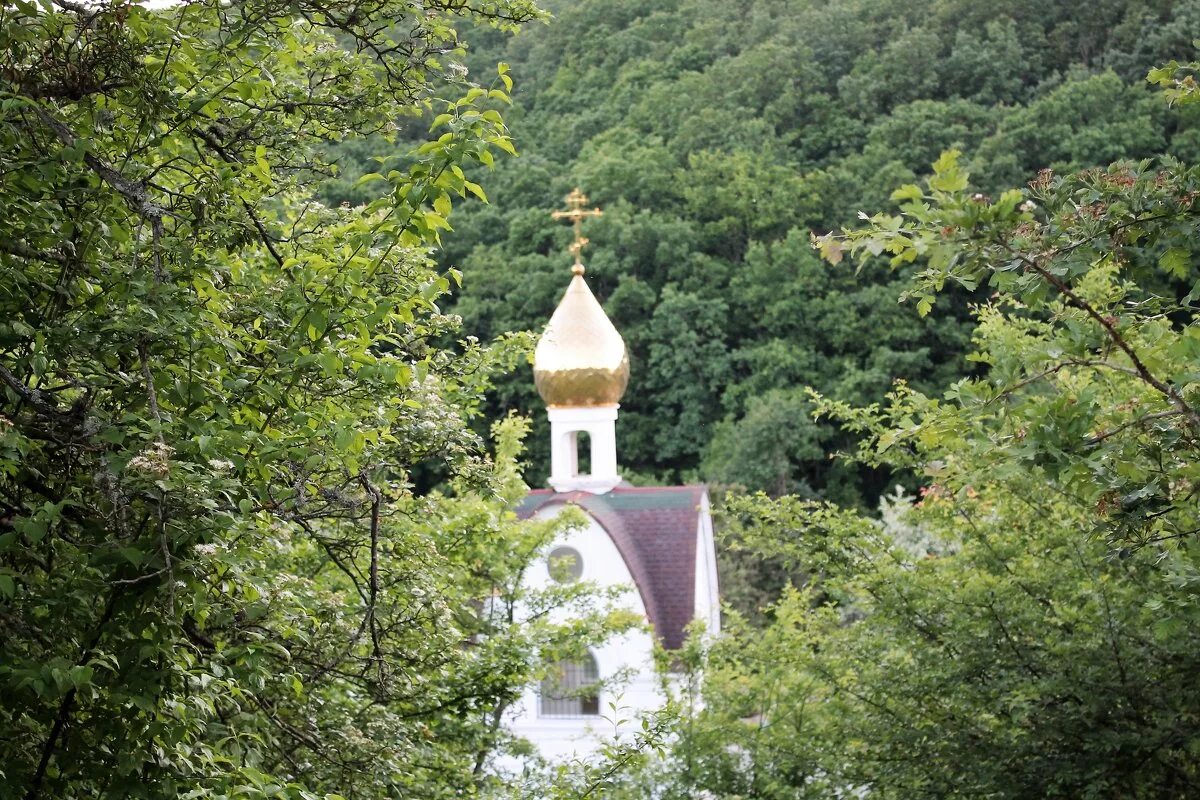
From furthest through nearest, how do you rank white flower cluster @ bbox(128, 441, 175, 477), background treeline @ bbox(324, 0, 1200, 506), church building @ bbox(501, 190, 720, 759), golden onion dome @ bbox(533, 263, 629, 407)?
background treeline @ bbox(324, 0, 1200, 506) → golden onion dome @ bbox(533, 263, 629, 407) → church building @ bbox(501, 190, 720, 759) → white flower cluster @ bbox(128, 441, 175, 477)

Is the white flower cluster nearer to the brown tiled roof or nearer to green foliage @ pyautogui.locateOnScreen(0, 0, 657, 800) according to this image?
green foliage @ pyautogui.locateOnScreen(0, 0, 657, 800)

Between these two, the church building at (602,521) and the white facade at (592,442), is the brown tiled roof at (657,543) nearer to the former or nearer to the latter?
the church building at (602,521)

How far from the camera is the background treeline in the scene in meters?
38.2

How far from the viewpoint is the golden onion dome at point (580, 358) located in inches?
950

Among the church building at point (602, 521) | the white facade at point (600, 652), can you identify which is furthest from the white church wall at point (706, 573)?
the white facade at point (600, 652)

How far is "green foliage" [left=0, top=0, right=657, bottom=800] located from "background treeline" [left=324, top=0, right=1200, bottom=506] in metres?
30.0

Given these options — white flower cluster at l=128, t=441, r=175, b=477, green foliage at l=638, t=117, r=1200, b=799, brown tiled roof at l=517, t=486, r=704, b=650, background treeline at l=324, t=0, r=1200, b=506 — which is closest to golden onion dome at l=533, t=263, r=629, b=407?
brown tiled roof at l=517, t=486, r=704, b=650

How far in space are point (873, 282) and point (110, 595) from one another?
3703 cm

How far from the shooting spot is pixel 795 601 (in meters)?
13.0

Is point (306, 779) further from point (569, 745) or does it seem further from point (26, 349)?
point (569, 745)

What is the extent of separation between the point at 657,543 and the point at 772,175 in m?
20.2

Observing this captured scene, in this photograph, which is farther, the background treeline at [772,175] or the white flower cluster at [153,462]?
the background treeline at [772,175]

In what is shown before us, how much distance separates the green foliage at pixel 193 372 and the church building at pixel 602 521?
1713 centimetres

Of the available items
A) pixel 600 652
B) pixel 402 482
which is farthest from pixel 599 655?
pixel 402 482
